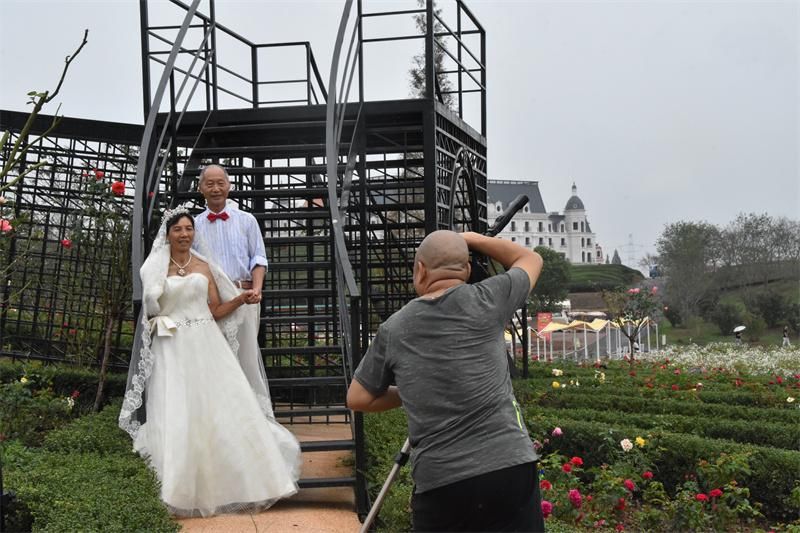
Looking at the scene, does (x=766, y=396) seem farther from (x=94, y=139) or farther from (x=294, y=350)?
(x=94, y=139)

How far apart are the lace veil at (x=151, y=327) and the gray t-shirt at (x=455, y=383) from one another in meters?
3.13

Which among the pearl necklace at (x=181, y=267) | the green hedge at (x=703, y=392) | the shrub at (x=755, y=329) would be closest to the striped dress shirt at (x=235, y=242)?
the pearl necklace at (x=181, y=267)

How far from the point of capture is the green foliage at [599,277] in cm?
5300

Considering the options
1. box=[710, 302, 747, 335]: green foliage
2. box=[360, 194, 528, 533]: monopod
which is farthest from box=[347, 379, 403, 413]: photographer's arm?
box=[710, 302, 747, 335]: green foliage

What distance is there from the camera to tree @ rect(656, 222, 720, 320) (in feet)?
117

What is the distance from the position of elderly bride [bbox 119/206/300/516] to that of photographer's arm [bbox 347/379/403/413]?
2698 millimetres

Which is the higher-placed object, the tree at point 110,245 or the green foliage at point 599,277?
the green foliage at point 599,277

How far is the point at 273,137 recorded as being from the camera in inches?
362

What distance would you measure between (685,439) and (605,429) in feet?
1.98

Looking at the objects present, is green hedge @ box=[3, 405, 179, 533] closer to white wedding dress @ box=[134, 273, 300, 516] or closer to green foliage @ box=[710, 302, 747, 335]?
white wedding dress @ box=[134, 273, 300, 516]

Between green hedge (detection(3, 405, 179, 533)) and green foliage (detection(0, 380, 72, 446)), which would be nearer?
green hedge (detection(3, 405, 179, 533))

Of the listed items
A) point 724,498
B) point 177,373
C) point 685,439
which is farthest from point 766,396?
point 177,373

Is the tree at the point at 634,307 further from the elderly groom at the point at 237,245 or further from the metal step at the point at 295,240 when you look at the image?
the elderly groom at the point at 237,245

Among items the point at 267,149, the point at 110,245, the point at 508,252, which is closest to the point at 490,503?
the point at 508,252
